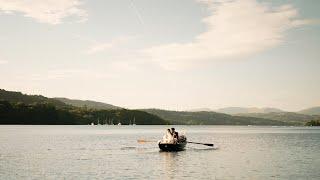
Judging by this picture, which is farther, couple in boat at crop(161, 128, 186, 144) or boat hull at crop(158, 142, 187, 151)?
couple in boat at crop(161, 128, 186, 144)

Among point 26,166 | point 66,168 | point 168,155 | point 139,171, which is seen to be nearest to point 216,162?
point 168,155

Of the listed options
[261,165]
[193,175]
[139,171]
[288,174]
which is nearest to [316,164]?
[261,165]

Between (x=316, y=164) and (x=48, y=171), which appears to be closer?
(x=48, y=171)

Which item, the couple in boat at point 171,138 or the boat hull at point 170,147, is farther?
the couple in boat at point 171,138

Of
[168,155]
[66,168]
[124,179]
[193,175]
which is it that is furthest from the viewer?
[168,155]

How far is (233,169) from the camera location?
62.9 meters

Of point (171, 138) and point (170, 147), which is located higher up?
point (171, 138)

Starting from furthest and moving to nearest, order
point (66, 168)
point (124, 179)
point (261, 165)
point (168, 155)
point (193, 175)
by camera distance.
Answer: point (168, 155), point (261, 165), point (66, 168), point (193, 175), point (124, 179)

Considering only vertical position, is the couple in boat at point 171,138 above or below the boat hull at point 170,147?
above

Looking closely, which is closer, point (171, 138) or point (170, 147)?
point (170, 147)

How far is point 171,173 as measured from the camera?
58.3 meters

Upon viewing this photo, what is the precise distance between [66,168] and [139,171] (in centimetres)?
1032

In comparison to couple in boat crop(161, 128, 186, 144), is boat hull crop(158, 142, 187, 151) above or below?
below

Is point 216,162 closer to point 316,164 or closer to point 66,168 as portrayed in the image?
point 316,164
